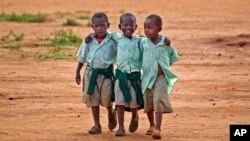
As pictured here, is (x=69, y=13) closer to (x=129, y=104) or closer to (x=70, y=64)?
(x=70, y=64)

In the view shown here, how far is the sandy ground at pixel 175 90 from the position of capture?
35.2ft

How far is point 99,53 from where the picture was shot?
34.4ft

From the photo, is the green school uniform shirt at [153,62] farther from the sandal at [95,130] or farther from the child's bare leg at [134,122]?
the sandal at [95,130]

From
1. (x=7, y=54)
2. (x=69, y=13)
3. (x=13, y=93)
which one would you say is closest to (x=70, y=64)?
(x=7, y=54)

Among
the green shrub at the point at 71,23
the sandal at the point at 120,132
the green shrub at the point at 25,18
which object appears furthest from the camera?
the green shrub at the point at 25,18

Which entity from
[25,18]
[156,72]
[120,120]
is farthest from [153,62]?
[25,18]

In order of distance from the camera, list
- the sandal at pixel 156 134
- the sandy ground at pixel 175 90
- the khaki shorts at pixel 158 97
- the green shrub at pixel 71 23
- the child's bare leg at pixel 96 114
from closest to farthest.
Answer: the sandal at pixel 156 134, the khaki shorts at pixel 158 97, the child's bare leg at pixel 96 114, the sandy ground at pixel 175 90, the green shrub at pixel 71 23

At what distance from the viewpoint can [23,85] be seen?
14.6 metres

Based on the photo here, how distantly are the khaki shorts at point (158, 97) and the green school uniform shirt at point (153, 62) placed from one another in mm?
54

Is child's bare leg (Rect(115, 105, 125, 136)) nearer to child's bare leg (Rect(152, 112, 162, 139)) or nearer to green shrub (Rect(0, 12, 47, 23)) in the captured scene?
child's bare leg (Rect(152, 112, 162, 139))

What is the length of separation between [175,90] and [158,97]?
4.09 metres

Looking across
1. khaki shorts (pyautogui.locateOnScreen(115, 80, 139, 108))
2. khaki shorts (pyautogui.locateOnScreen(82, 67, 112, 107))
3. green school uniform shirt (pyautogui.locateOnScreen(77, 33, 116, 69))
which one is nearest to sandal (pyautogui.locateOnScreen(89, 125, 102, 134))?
khaki shorts (pyautogui.locateOnScreen(82, 67, 112, 107))

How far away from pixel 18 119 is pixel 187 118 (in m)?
2.04

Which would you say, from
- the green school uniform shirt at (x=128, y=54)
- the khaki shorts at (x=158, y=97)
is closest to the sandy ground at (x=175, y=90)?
the khaki shorts at (x=158, y=97)
